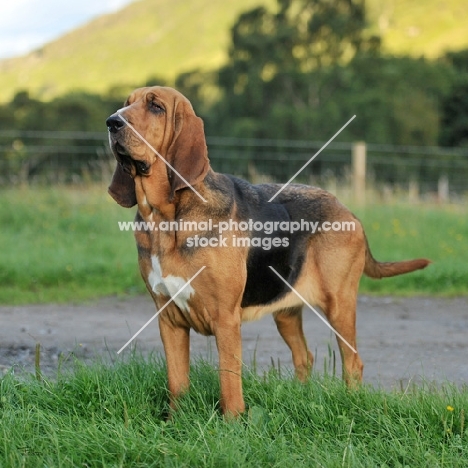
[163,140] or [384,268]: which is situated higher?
[163,140]

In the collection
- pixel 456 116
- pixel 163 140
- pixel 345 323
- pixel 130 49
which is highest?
pixel 130 49

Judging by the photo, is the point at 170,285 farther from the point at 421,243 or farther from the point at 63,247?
the point at 421,243

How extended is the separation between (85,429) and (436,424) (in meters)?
1.82

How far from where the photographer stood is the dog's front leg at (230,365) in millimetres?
4133

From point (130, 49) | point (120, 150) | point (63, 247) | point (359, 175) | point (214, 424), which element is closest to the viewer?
point (214, 424)

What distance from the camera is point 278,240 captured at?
4711 mm

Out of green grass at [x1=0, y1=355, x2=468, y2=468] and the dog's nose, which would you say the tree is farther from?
the dog's nose

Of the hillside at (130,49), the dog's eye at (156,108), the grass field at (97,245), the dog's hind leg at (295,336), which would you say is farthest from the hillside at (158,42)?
the dog's eye at (156,108)

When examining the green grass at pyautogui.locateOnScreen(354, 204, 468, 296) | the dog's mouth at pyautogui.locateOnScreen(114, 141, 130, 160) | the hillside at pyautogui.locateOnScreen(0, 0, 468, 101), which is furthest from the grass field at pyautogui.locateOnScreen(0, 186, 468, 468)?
the hillside at pyautogui.locateOnScreen(0, 0, 468, 101)

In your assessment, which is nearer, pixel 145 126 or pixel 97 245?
pixel 145 126

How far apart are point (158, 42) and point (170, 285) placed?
137447mm

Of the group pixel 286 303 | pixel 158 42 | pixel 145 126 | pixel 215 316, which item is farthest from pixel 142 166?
pixel 158 42

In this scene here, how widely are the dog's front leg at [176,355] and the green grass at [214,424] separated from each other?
97 mm

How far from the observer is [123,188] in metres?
4.56
